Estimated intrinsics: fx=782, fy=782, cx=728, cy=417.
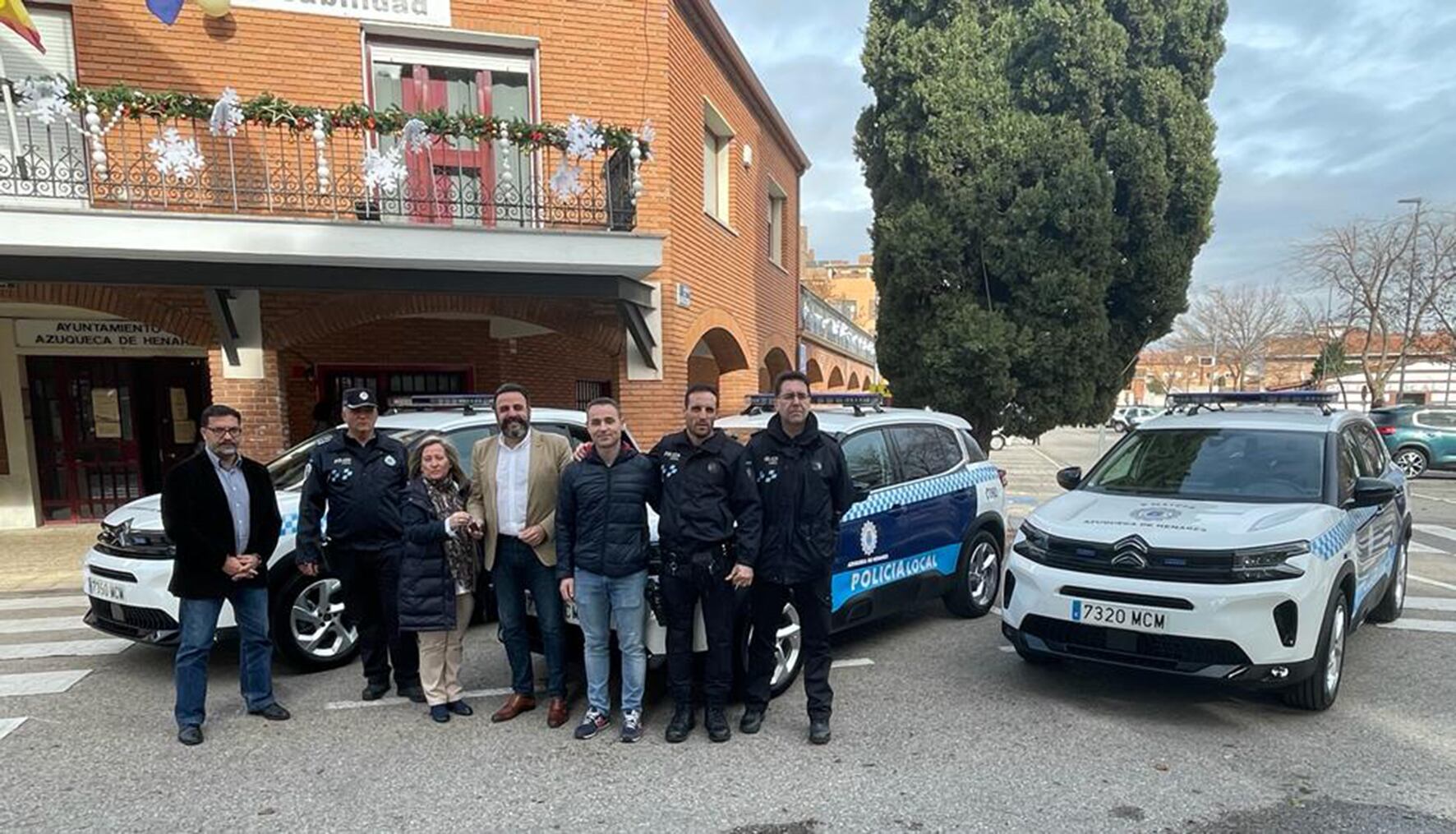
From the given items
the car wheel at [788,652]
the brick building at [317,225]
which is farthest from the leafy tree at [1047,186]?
the car wheel at [788,652]

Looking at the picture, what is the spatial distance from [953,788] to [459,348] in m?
10.1

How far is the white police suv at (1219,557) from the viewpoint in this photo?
13.2ft

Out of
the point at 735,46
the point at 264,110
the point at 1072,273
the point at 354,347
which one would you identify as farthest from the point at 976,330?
the point at 354,347

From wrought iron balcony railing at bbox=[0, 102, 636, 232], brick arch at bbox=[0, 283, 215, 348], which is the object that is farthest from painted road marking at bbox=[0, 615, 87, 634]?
wrought iron balcony railing at bbox=[0, 102, 636, 232]

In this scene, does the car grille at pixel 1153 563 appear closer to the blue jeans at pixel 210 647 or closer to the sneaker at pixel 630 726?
the sneaker at pixel 630 726

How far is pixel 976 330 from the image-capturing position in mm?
9578

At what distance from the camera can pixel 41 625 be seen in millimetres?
6422

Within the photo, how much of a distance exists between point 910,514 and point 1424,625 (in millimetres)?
4382

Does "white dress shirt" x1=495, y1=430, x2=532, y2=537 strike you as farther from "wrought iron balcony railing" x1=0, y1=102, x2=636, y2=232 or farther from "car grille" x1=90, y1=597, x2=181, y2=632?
"wrought iron balcony railing" x1=0, y1=102, x2=636, y2=232

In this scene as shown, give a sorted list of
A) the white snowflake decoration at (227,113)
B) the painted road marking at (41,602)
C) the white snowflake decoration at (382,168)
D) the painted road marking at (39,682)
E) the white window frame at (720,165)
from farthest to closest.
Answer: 1. the white window frame at (720,165)
2. the white snowflake decoration at (382,168)
3. the white snowflake decoration at (227,113)
4. the painted road marking at (41,602)
5. the painted road marking at (39,682)

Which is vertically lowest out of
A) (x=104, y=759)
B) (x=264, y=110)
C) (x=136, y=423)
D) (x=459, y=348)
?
(x=104, y=759)

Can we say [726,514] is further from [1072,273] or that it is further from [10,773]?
[1072,273]

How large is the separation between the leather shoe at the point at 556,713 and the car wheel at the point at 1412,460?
65.4ft

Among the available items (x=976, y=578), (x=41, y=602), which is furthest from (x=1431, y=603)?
(x=41, y=602)
